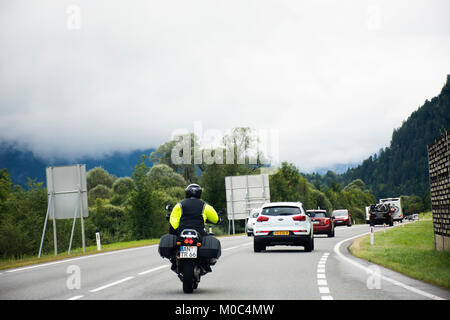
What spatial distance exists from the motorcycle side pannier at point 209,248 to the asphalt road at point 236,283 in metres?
0.66

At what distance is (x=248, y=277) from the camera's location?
13930mm

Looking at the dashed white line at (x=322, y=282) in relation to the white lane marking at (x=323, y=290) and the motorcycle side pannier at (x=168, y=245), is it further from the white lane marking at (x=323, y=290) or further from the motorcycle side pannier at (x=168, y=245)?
the motorcycle side pannier at (x=168, y=245)

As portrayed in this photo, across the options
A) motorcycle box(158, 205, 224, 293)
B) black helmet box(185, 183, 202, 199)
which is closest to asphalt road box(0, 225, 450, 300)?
motorcycle box(158, 205, 224, 293)

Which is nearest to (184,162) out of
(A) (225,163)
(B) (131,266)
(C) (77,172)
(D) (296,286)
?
(A) (225,163)

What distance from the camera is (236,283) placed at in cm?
1272

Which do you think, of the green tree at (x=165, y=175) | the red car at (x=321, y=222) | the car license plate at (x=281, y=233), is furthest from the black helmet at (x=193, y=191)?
the green tree at (x=165, y=175)

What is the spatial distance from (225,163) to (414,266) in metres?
72.2

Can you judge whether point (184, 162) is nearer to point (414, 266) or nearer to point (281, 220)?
point (281, 220)

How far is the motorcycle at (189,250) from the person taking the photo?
36.4 ft

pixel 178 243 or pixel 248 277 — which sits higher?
pixel 178 243

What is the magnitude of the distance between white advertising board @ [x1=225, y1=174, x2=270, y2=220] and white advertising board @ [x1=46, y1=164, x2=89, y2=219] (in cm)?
2605
